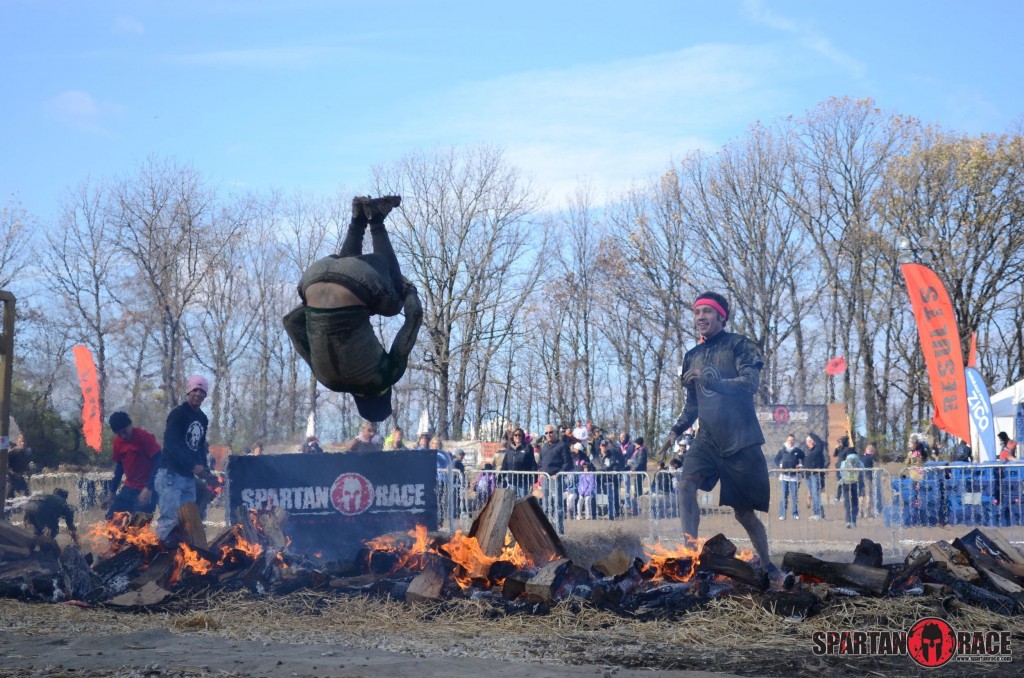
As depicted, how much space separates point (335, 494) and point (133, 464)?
2.34 meters

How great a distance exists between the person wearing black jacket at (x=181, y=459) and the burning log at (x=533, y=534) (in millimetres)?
3788

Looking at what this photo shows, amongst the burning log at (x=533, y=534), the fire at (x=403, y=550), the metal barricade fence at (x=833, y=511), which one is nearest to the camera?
the burning log at (x=533, y=534)

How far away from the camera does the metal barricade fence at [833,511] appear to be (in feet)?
45.7

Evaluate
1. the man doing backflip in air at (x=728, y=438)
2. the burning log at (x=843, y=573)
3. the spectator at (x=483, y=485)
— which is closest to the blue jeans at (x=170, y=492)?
Answer: the man doing backflip in air at (x=728, y=438)

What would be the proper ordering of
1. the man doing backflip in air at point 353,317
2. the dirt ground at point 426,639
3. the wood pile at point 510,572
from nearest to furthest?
1. the man doing backflip in air at point 353,317
2. the dirt ground at point 426,639
3. the wood pile at point 510,572

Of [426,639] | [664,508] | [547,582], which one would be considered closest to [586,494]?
[664,508]

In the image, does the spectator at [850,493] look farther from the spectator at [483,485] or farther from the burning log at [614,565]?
the burning log at [614,565]

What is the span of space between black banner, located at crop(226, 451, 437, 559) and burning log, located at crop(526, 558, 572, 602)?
4.32 m

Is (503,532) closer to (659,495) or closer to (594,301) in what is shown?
(659,495)

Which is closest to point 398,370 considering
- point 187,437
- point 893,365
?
point 187,437

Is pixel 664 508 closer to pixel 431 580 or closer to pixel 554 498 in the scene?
pixel 554 498

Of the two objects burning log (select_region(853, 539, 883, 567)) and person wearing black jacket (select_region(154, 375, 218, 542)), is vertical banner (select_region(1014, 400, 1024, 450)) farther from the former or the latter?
person wearing black jacket (select_region(154, 375, 218, 542))

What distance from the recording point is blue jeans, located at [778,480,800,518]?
48.9 feet

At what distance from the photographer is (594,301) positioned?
40844mm
